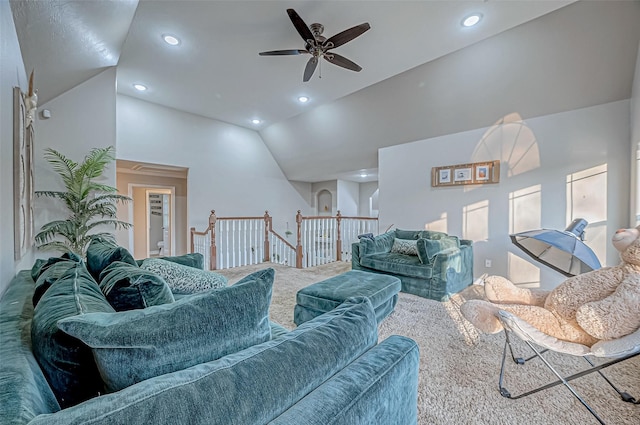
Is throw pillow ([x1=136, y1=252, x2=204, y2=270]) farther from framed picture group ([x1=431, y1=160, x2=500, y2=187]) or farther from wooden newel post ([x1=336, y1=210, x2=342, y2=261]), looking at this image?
framed picture group ([x1=431, y1=160, x2=500, y2=187])

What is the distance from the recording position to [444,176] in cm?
448

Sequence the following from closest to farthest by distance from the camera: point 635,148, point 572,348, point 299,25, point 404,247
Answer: point 572,348 < point 299,25 < point 635,148 < point 404,247

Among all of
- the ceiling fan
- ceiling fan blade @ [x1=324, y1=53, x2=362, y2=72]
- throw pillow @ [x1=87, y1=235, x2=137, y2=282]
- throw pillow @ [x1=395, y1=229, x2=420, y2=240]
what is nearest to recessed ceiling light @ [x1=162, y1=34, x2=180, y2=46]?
the ceiling fan

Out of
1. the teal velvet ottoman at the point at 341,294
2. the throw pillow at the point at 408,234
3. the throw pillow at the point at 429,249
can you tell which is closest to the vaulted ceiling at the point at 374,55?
the throw pillow at the point at 408,234

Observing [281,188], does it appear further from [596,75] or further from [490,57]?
[596,75]

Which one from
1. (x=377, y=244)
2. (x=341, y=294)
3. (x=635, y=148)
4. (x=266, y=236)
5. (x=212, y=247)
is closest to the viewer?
(x=341, y=294)

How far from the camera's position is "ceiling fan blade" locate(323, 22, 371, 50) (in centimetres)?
240

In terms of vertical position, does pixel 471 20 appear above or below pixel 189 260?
above

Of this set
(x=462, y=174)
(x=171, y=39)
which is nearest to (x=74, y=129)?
(x=171, y=39)

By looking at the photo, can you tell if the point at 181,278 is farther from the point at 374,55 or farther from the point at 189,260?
the point at 374,55

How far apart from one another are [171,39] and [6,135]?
2164mm

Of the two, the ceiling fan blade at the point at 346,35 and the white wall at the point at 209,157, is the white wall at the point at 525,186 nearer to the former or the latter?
the ceiling fan blade at the point at 346,35

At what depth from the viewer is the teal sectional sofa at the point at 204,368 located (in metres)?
0.56

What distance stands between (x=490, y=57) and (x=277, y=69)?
2.71m
